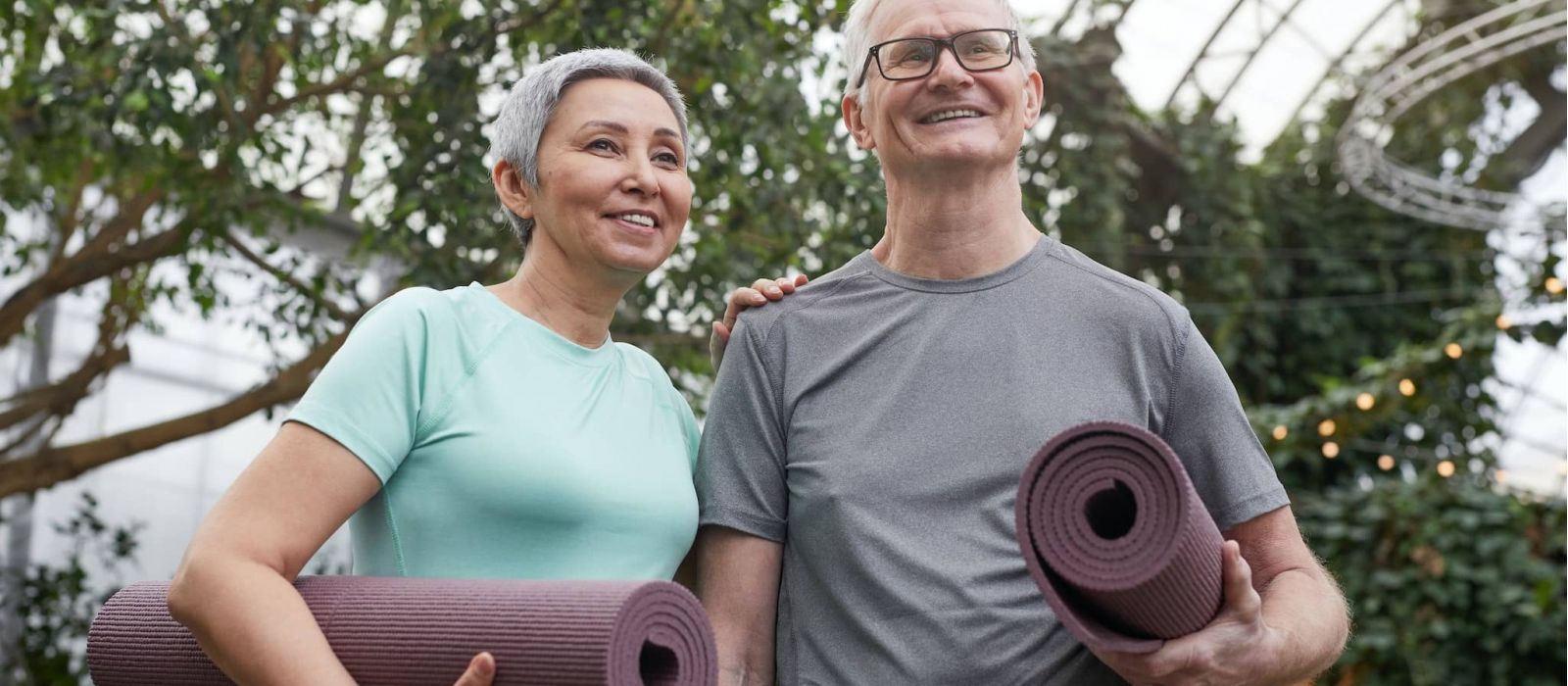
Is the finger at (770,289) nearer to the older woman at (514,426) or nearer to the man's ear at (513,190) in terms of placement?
the older woman at (514,426)

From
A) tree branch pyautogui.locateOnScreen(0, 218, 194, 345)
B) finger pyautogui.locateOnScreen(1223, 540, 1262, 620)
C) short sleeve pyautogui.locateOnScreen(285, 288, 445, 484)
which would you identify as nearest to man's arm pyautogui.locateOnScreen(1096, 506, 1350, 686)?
finger pyautogui.locateOnScreen(1223, 540, 1262, 620)

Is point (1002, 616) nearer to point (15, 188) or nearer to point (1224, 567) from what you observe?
point (1224, 567)

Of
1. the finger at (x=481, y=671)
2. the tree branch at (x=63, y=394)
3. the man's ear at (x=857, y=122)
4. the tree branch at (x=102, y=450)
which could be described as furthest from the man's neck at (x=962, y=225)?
the tree branch at (x=63, y=394)

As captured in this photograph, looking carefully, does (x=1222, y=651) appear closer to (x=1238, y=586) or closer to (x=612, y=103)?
(x=1238, y=586)

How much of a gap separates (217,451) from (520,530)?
9.11m

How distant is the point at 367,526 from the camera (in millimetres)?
1809

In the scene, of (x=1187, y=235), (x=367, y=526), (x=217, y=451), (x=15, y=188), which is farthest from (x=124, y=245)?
(x=1187, y=235)

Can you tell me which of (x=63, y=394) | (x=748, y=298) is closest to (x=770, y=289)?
(x=748, y=298)

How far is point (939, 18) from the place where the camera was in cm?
203

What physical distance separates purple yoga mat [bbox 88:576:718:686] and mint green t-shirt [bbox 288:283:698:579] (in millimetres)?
133

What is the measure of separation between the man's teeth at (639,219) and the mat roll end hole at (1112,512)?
803mm

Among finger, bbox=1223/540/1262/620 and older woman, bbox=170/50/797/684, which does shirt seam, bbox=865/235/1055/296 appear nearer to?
older woman, bbox=170/50/797/684

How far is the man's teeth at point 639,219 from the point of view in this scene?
6.59 feet

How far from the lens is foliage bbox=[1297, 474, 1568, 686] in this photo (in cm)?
751
